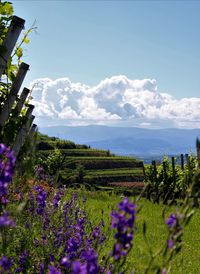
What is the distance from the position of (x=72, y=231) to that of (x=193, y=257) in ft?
13.8

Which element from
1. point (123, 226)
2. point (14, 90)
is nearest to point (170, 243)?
point (123, 226)

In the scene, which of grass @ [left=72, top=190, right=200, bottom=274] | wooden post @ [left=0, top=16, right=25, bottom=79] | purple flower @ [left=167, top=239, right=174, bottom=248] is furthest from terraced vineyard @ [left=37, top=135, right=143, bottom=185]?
purple flower @ [left=167, top=239, right=174, bottom=248]

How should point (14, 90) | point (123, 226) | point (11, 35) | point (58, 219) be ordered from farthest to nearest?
point (58, 219), point (14, 90), point (11, 35), point (123, 226)

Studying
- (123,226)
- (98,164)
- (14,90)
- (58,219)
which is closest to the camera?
(123,226)

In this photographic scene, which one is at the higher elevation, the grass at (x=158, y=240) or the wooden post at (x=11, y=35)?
the wooden post at (x=11, y=35)

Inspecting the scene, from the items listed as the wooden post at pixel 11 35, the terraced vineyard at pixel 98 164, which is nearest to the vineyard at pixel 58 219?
the wooden post at pixel 11 35

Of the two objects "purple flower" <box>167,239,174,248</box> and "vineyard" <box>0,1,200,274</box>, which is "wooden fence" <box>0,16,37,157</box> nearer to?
"vineyard" <box>0,1,200,274</box>

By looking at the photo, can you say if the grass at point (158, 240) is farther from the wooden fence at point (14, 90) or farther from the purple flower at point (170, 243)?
the purple flower at point (170, 243)

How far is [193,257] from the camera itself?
933 cm

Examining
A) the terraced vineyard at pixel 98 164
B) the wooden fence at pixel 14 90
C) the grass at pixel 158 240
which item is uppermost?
the terraced vineyard at pixel 98 164

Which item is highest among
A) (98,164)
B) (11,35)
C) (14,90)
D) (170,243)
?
(98,164)

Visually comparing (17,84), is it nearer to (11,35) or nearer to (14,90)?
(14,90)

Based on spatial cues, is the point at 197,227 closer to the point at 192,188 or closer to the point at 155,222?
the point at 155,222

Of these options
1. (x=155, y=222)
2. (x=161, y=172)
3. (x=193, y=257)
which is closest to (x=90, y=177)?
(x=161, y=172)
